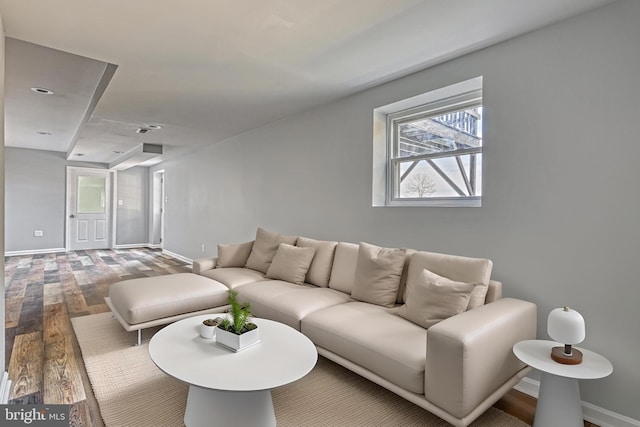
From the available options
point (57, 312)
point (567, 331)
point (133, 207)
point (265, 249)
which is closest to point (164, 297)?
point (265, 249)

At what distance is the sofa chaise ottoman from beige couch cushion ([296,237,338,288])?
85 centimetres

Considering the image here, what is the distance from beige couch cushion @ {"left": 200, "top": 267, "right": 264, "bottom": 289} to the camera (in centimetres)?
332

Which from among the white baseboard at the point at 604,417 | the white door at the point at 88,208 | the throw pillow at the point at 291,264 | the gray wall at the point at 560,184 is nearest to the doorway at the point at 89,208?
the white door at the point at 88,208

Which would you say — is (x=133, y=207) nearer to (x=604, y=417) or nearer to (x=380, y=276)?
(x=380, y=276)

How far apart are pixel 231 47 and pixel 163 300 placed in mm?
2117

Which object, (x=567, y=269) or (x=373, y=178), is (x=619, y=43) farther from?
(x=373, y=178)

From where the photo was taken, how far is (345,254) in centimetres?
311

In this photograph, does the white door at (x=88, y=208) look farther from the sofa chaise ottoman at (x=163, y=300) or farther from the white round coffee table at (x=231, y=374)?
the white round coffee table at (x=231, y=374)

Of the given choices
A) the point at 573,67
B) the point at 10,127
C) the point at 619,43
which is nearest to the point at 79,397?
the point at 573,67

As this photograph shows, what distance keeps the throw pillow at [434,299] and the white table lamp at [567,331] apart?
462 millimetres

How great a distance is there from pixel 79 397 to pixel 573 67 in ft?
11.8

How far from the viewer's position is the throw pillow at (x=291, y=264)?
328 cm

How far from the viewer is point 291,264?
3.32 m

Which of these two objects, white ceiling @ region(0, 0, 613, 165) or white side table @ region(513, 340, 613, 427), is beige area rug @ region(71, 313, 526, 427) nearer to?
white side table @ region(513, 340, 613, 427)
